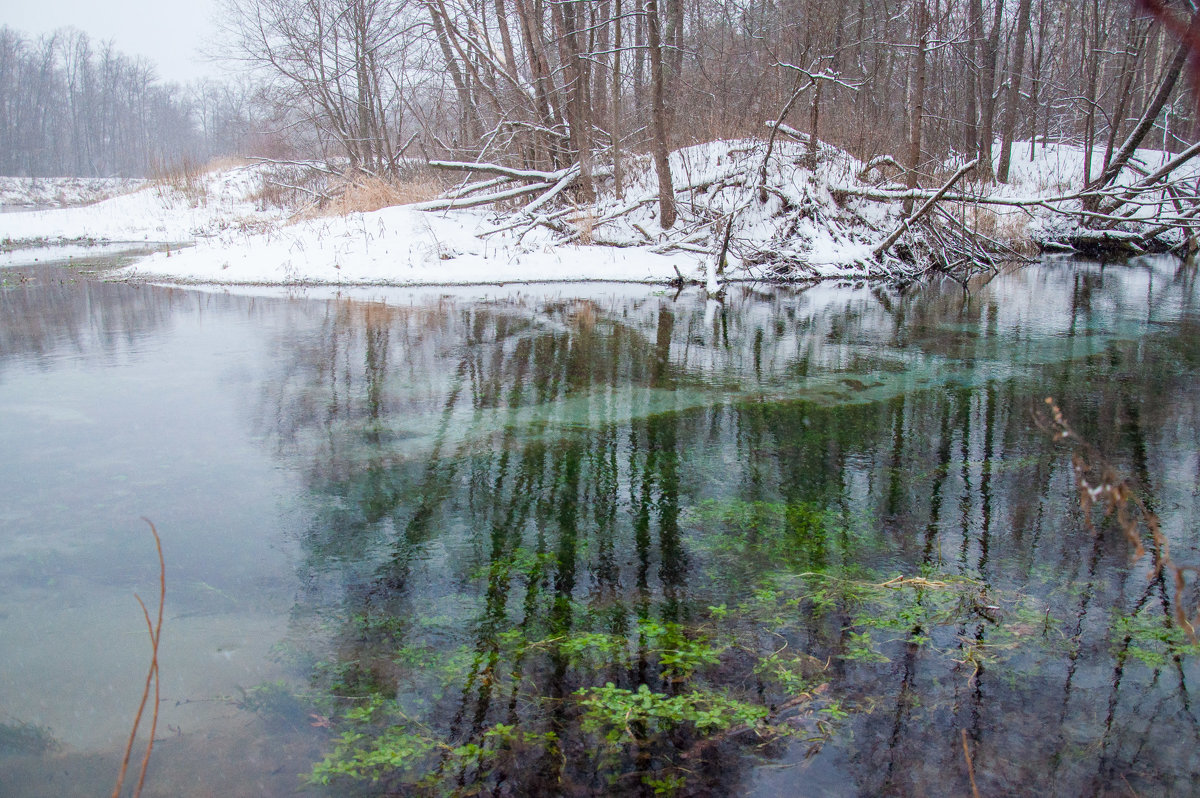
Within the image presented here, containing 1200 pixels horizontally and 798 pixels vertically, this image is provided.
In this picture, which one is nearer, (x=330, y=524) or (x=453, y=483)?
(x=330, y=524)

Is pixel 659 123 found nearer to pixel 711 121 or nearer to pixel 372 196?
pixel 711 121

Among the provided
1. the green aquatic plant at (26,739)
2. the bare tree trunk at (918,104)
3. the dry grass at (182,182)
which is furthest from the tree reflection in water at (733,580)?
the dry grass at (182,182)

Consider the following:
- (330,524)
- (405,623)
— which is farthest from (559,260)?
(405,623)

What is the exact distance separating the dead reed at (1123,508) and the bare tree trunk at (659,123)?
1122cm

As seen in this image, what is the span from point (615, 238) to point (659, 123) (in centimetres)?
244

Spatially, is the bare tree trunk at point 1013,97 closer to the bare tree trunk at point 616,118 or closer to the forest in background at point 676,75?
the forest in background at point 676,75

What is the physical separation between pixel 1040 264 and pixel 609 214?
32.1 feet

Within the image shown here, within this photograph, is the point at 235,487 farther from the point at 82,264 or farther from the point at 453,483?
the point at 82,264

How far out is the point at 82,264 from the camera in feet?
59.4

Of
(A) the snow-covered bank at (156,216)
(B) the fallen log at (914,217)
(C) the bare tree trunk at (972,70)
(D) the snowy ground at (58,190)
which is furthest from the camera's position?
(D) the snowy ground at (58,190)

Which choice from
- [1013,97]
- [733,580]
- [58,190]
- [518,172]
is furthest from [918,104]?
[58,190]

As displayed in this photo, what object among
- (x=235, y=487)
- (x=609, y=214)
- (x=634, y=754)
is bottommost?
(x=634, y=754)

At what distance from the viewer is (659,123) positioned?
16.1 metres

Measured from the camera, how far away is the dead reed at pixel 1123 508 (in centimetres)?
173
